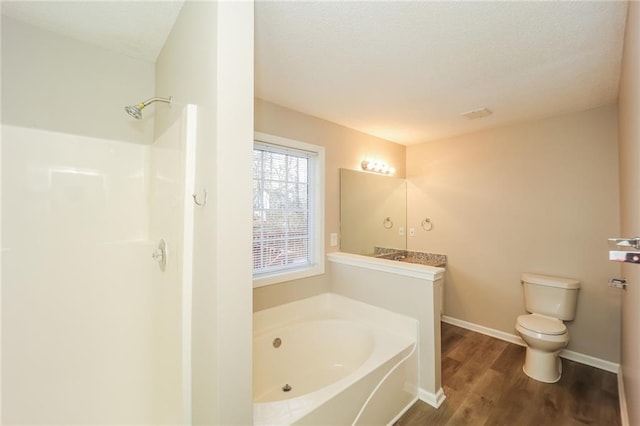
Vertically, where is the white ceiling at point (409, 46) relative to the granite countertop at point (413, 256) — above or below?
above

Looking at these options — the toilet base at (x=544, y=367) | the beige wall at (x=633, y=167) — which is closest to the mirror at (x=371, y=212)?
the toilet base at (x=544, y=367)

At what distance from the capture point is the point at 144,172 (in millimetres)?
1705

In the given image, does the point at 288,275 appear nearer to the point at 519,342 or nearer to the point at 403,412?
the point at 403,412

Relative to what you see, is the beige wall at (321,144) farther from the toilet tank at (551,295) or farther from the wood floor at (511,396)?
the toilet tank at (551,295)

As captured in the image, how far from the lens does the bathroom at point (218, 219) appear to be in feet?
3.32

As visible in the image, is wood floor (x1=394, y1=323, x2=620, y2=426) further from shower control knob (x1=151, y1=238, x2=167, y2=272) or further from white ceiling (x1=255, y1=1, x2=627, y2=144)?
white ceiling (x1=255, y1=1, x2=627, y2=144)

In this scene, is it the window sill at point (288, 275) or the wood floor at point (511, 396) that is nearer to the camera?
the wood floor at point (511, 396)

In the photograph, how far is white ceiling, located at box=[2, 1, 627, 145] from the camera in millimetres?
1267

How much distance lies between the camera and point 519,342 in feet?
9.18

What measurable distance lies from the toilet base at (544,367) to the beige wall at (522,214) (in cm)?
47

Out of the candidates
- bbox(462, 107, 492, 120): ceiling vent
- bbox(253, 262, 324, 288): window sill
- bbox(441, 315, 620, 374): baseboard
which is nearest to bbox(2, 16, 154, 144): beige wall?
bbox(253, 262, 324, 288): window sill

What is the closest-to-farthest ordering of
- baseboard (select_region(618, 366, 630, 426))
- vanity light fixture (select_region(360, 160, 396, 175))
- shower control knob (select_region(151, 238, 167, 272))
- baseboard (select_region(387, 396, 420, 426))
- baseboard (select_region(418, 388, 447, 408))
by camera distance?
shower control knob (select_region(151, 238, 167, 272))
baseboard (select_region(618, 366, 630, 426))
baseboard (select_region(387, 396, 420, 426))
baseboard (select_region(418, 388, 447, 408))
vanity light fixture (select_region(360, 160, 396, 175))

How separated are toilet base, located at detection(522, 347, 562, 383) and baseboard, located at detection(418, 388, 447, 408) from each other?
898 mm

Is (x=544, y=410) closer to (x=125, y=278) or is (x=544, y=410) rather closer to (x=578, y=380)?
(x=578, y=380)
